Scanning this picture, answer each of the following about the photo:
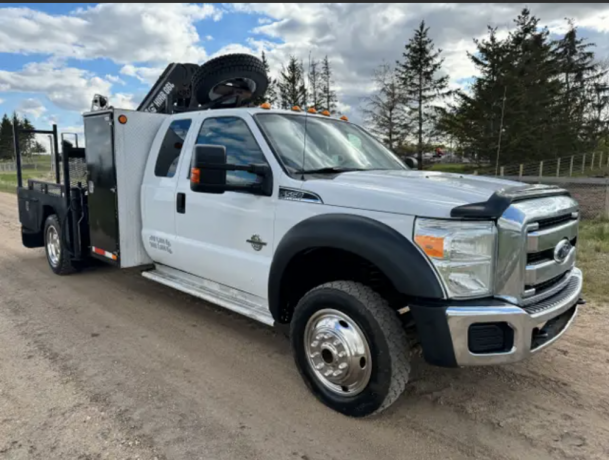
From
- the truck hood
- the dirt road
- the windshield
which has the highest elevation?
the windshield

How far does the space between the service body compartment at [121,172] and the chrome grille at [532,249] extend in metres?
3.77

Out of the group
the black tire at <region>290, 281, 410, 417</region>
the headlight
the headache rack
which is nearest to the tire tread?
the black tire at <region>290, 281, 410, 417</region>

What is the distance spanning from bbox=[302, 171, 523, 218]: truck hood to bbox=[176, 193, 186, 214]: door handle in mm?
1541

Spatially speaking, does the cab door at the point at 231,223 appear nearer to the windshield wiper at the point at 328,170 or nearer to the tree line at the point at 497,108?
the windshield wiper at the point at 328,170

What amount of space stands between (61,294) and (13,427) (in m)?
2.97

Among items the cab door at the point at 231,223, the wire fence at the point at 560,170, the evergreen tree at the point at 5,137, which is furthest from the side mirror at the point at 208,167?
the evergreen tree at the point at 5,137

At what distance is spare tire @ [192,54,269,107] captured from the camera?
5094mm

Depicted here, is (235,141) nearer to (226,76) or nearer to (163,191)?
(163,191)

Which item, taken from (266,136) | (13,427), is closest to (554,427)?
(266,136)

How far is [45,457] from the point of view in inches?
103

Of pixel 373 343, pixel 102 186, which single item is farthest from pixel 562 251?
pixel 102 186

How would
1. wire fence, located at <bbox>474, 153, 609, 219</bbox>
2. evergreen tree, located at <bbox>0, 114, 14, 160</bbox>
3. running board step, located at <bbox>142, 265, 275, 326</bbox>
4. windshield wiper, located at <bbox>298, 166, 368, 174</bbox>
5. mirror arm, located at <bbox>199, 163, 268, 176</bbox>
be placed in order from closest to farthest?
1. mirror arm, located at <bbox>199, 163, 268, 176</bbox>
2. windshield wiper, located at <bbox>298, 166, 368, 174</bbox>
3. running board step, located at <bbox>142, 265, 275, 326</bbox>
4. wire fence, located at <bbox>474, 153, 609, 219</bbox>
5. evergreen tree, located at <bbox>0, 114, 14, 160</bbox>

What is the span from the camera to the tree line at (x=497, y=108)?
30047 millimetres

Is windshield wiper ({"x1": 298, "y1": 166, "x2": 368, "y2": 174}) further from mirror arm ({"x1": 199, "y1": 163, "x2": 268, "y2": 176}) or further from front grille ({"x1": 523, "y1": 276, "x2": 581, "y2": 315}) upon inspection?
front grille ({"x1": 523, "y1": 276, "x2": 581, "y2": 315})
